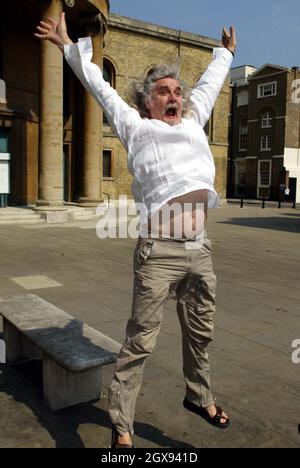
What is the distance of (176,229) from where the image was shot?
103 inches

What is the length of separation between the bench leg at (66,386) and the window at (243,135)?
50.3m

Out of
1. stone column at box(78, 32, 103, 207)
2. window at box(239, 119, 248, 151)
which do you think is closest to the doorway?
stone column at box(78, 32, 103, 207)

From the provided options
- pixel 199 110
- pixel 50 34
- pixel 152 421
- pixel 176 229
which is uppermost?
pixel 50 34

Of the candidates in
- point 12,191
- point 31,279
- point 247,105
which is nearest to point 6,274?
point 31,279

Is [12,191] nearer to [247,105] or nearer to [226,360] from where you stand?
[226,360]

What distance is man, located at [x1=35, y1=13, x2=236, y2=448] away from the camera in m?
2.54

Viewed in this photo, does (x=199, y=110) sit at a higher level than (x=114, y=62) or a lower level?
lower

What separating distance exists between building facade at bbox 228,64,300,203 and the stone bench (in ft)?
139

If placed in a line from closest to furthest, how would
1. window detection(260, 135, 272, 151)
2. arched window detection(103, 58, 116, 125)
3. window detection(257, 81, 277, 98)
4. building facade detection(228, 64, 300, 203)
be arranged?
arched window detection(103, 58, 116, 125) → building facade detection(228, 64, 300, 203) → window detection(257, 81, 277, 98) → window detection(260, 135, 272, 151)

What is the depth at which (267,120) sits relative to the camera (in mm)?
48750

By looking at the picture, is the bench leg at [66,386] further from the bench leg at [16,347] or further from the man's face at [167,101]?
the man's face at [167,101]

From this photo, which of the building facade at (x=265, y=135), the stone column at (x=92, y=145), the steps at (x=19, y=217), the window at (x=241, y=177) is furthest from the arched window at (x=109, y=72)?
the window at (x=241, y=177)

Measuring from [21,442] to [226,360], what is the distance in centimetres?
200

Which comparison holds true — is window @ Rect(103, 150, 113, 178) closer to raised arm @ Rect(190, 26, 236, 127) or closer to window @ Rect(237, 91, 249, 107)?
raised arm @ Rect(190, 26, 236, 127)
